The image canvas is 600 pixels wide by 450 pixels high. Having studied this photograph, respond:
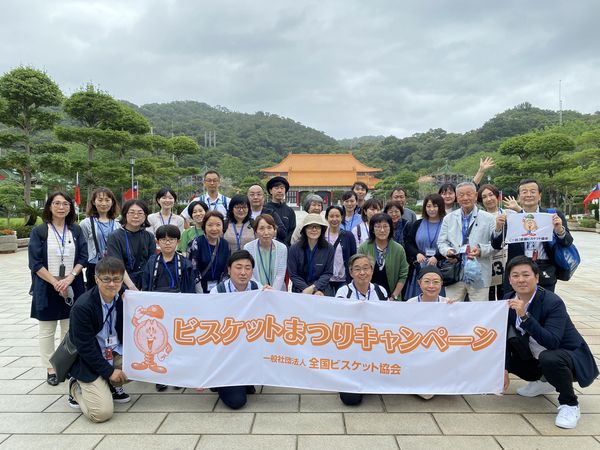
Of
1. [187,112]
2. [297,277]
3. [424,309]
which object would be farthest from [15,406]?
[187,112]

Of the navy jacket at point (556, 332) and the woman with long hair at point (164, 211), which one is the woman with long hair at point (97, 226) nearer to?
the woman with long hair at point (164, 211)

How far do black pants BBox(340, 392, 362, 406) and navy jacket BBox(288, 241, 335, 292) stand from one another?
1.10 metres

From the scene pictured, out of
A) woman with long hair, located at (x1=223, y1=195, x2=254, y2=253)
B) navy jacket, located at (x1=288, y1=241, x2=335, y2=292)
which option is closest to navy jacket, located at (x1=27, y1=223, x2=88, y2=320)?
woman with long hair, located at (x1=223, y1=195, x2=254, y2=253)

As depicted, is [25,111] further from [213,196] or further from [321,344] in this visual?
[321,344]

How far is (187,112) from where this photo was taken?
123 metres

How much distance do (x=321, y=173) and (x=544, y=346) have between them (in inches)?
2119

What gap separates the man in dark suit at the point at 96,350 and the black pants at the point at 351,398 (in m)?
1.82

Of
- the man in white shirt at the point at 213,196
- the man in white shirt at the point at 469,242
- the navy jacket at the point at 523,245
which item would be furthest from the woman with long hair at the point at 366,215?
the man in white shirt at the point at 213,196

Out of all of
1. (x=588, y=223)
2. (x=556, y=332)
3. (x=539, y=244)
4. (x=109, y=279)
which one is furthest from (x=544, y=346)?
(x=588, y=223)

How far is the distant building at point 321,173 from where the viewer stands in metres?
55.0

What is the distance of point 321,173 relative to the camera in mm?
56594

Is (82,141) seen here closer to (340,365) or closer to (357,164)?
(340,365)

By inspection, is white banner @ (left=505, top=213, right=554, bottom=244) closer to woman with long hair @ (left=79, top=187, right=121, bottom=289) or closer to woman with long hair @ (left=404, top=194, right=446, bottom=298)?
woman with long hair @ (left=404, top=194, right=446, bottom=298)

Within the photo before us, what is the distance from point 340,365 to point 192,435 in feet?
4.08
